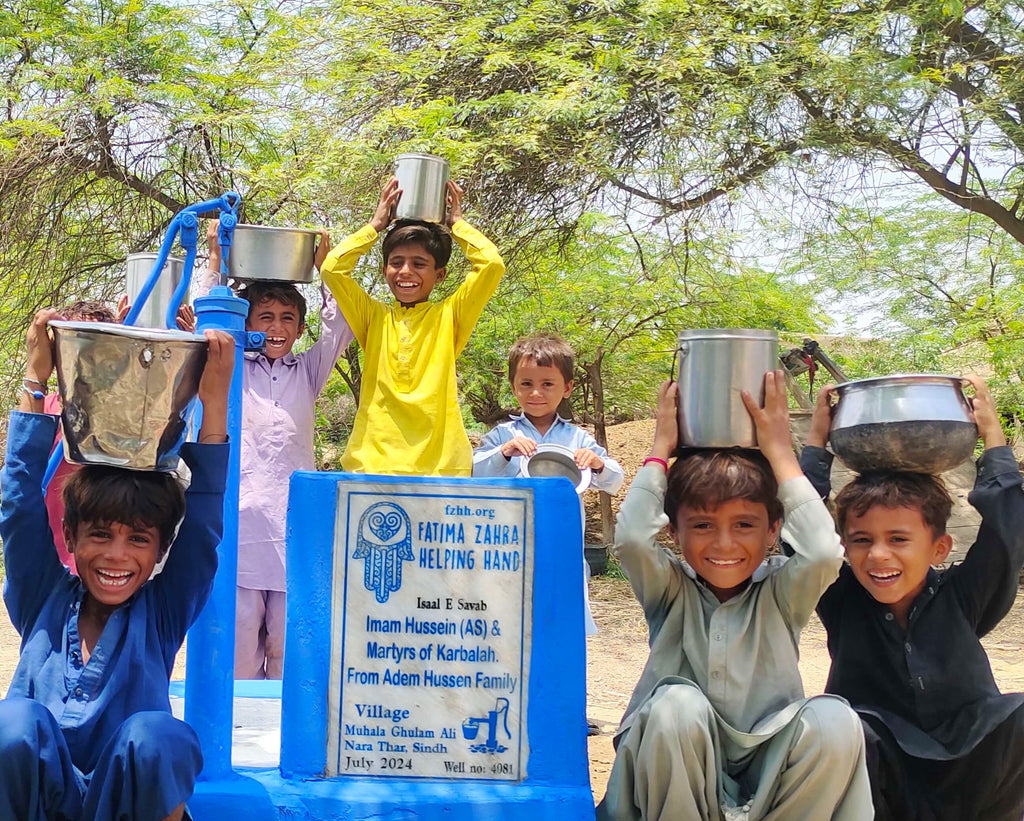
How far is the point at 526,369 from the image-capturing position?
375 cm

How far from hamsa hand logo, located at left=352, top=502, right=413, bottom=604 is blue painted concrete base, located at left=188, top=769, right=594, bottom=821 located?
453mm

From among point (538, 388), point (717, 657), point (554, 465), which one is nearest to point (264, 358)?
point (538, 388)

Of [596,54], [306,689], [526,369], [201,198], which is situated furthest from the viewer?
[201,198]

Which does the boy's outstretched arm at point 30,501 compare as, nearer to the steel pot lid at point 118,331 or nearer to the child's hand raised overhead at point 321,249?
the steel pot lid at point 118,331

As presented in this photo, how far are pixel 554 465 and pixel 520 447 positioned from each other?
5.8 inches

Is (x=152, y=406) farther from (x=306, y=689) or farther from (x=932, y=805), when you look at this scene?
A: (x=932, y=805)

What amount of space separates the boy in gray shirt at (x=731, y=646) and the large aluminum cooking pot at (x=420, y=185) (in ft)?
4.21

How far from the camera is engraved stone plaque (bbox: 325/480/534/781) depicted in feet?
8.65

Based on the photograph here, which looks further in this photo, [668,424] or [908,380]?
[668,424]

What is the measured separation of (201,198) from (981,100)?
4.96 metres

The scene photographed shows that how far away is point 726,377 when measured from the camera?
2639mm

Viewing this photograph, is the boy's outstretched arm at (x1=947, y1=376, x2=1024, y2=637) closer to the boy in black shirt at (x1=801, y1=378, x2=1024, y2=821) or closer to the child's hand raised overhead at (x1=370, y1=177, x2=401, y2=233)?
the boy in black shirt at (x1=801, y1=378, x2=1024, y2=821)

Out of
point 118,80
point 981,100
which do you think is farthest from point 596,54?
point 118,80

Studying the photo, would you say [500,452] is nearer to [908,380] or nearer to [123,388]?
[908,380]
